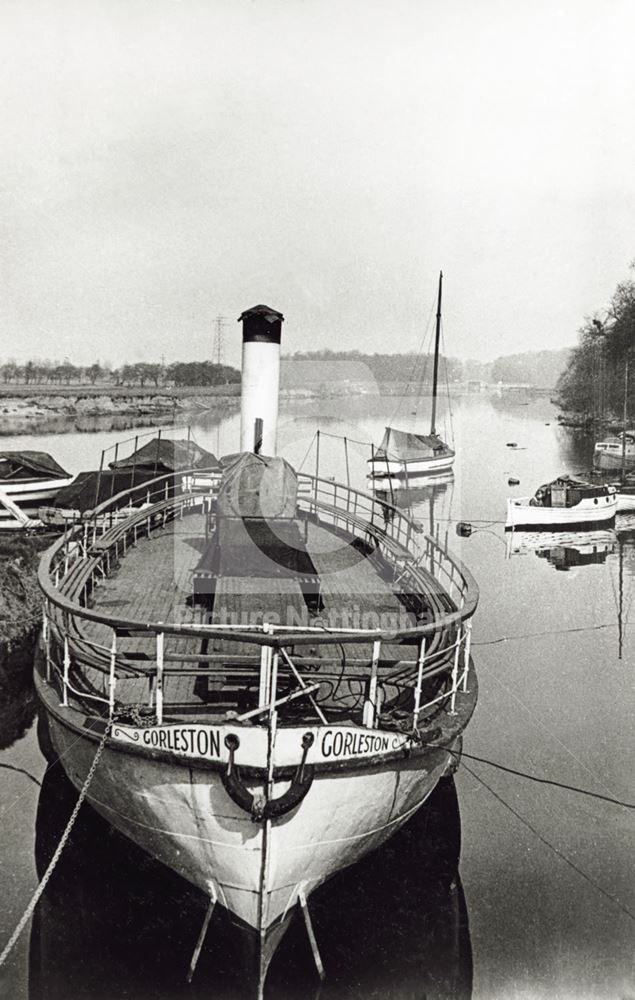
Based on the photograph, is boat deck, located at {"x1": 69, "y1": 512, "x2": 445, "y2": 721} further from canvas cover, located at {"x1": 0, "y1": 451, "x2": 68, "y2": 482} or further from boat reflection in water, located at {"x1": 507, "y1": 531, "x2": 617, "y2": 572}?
canvas cover, located at {"x1": 0, "y1": 451, "x2": 68, "y2": 482}

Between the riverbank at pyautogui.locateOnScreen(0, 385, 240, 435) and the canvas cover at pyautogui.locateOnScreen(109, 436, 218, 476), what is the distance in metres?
38.1

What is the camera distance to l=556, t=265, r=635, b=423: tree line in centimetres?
6825

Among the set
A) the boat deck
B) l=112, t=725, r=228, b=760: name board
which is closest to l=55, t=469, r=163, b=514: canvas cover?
the boat deck

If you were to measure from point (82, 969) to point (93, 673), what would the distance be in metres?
3.05

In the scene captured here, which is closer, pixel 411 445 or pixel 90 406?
pixel 411 445

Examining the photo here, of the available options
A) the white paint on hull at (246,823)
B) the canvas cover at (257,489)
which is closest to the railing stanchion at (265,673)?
the white paint on hull at (246,823)

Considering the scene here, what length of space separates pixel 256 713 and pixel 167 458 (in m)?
24.8

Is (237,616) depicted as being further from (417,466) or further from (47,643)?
(417,466)

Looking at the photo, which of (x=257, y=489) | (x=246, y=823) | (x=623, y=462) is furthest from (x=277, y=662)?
(x=623, y=462)

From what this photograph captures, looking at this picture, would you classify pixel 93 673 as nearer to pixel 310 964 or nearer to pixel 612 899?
pixel 310 964

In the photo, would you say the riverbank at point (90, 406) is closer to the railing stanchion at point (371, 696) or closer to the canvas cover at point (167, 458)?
the canvas cover at point (167, 458)

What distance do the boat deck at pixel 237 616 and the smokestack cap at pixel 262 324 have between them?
3.82 meters

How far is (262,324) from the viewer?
14.3m

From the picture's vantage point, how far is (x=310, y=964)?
22.6ft
